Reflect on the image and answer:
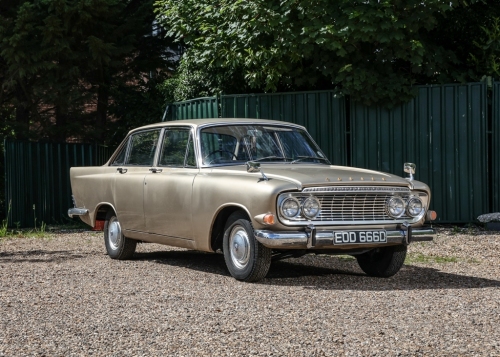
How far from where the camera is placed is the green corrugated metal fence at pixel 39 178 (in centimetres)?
1669

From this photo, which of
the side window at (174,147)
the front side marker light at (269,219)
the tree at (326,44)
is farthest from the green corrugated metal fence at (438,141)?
the front side marker light at (269,219)

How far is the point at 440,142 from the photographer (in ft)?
47.4

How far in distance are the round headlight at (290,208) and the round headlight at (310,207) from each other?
66 millimetres

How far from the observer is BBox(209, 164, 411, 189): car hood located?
819 cm

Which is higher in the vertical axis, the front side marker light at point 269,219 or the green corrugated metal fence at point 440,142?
the green corrugated metal fence at point 440,142

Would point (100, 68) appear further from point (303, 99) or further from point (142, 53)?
point (303, 99)

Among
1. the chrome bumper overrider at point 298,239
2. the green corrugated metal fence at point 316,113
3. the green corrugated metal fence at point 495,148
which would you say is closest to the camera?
the chrome bumper overrider at point 298,239

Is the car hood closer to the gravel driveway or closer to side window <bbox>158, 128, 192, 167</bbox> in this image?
side window <bbox>158, 128, 192, 167</bbox>

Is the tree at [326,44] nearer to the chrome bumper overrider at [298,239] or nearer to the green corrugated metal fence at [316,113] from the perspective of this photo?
the green corrugated metal fence at [316,113]

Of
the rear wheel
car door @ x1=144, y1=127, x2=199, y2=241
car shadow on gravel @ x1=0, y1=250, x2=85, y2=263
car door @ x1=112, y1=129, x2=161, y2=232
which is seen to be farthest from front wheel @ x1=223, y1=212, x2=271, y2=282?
car shadow on gravel @ x1=0, y1=250, x2=85, y2=263

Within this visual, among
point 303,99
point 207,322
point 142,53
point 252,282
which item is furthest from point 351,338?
point 142,53

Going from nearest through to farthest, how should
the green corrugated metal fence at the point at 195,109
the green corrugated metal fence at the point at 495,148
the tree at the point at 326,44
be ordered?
1. the tree at the point at 326,44
2. the green corrugated metal fence at the point at 495,148
3. the green corrugated metal fence at the point at 195,109

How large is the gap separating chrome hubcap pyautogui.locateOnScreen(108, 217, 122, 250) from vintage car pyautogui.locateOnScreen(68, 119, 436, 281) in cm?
4

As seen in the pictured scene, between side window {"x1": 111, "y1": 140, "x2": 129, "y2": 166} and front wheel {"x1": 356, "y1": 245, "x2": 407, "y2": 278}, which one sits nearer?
front wheel {"x1": 356, "y1": 245, "x2": 407, "y2": 278}
